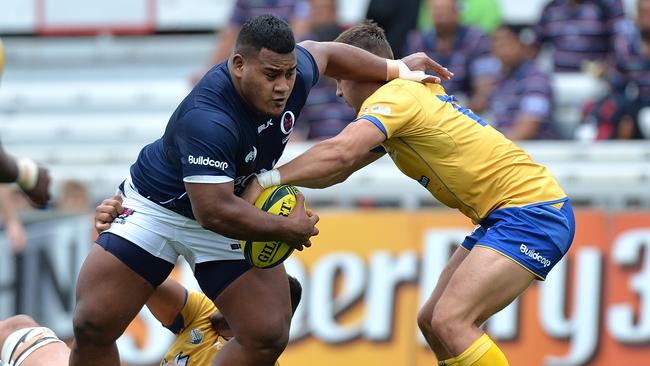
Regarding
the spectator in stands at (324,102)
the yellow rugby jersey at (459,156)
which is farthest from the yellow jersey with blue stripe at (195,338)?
the spectator in stands at (324,102)

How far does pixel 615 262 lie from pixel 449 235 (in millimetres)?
1273

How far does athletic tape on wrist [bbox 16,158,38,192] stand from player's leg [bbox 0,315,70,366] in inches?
49.4

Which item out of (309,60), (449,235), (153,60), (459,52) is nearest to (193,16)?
(153,60)

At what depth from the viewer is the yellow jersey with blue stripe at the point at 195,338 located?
6.95 metres

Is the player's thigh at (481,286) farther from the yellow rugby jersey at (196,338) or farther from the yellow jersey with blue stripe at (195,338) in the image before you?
the yellow jersey with blue stripe at (195,338)

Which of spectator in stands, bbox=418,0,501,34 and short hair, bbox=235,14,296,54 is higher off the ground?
short hair, bbox=235,14,296,54

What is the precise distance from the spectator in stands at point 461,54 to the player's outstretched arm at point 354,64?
4.33 meters

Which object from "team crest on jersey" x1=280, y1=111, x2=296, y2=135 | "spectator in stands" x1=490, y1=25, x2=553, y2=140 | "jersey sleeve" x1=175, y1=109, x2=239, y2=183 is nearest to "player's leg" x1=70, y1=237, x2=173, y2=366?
"jersey sleeve" x1=175, y1=109, x2=239, y2=183

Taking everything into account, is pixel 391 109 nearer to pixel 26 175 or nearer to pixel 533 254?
pixel 533 254

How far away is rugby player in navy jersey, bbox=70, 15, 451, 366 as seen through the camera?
19.7 feet

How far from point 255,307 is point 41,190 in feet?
6.85

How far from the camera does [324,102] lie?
1128cm

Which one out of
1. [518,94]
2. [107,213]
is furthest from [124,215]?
[518,94]

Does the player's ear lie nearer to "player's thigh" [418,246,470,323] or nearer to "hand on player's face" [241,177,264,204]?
"hand on player's face" [241,177,264,204]
